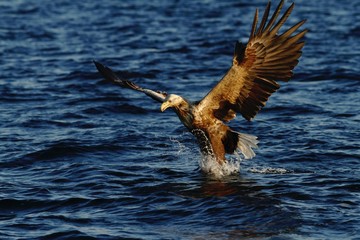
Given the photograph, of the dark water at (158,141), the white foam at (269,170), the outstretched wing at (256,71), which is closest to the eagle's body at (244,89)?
the outstretched wing at (256,71)

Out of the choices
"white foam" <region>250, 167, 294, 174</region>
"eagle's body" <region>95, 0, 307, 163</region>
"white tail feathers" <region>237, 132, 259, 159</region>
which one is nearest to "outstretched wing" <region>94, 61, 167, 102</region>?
"eagle's body" <region>95, 0, 307, 163</region>

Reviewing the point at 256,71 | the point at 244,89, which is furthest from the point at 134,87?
the point at 256,71

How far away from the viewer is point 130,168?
32.0ft

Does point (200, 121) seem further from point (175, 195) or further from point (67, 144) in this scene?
point (67, 144)

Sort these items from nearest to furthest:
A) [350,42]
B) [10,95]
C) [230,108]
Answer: [230,108], [10,95], [350,42]

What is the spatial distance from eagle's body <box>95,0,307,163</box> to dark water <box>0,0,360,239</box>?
469mm

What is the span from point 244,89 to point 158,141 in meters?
2.23

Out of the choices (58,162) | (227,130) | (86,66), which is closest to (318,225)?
(227,130)

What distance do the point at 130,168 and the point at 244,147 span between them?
135 cm

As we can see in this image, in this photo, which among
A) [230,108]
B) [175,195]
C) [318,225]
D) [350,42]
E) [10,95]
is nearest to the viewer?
[318,225]

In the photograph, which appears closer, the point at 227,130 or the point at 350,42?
the point at 227,130

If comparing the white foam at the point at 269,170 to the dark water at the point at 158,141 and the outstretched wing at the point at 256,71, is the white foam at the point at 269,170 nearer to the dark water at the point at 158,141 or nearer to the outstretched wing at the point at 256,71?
the dark water at the point at 158,141

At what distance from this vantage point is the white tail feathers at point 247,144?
9.40m

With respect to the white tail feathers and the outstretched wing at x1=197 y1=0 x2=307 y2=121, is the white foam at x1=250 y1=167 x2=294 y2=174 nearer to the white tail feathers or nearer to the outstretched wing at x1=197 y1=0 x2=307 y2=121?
the white tail feathers
